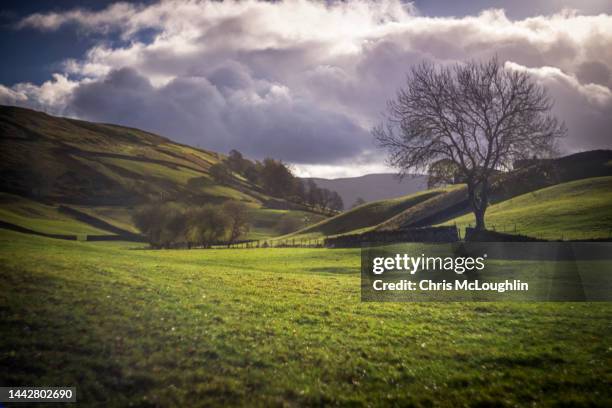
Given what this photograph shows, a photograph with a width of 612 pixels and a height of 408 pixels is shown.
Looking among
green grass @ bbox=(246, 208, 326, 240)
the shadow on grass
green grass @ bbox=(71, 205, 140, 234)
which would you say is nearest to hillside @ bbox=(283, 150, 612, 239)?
the shadow on grass

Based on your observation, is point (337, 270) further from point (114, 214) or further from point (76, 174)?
point (76, 174)

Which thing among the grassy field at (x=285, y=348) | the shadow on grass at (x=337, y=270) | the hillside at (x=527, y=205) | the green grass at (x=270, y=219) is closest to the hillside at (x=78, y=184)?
the green grass at (x=270, y=219)

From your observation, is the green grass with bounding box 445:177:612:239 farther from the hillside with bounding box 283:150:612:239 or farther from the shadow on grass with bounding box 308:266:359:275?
the shadow on grass with bounding box 308:266:359:275

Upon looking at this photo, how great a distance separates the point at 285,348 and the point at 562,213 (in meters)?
59.0

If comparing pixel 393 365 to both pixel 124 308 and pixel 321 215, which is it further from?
pixel 321 215

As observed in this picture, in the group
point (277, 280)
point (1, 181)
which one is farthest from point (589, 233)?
point (1, 181)

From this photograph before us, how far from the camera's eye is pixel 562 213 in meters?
56.8

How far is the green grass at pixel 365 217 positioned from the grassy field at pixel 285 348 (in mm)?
76143

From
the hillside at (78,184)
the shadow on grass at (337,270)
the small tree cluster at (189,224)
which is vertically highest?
the hillside at (78,184)

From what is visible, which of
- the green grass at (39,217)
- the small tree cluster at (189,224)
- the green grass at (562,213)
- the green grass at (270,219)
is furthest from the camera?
the green grass at (270,219)

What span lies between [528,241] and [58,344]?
1722 inches

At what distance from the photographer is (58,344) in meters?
13.1

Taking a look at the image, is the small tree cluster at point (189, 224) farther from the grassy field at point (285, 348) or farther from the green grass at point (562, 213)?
the grassy field at point (285, 348)

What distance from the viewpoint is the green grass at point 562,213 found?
152ft
